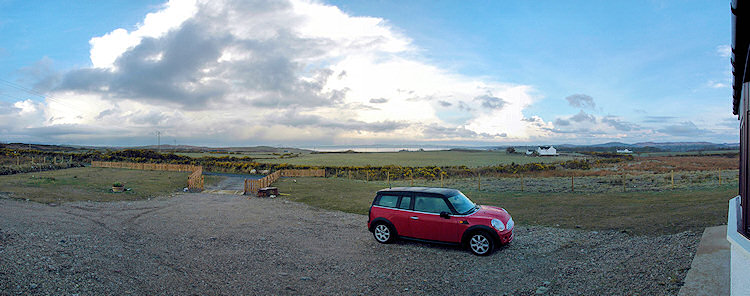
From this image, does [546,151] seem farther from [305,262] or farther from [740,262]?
[740,262]

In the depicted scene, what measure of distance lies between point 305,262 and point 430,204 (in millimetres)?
3562

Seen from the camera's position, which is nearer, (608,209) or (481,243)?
(481,243)

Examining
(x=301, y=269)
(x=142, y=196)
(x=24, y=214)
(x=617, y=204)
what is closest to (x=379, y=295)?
(x=301, y=269)

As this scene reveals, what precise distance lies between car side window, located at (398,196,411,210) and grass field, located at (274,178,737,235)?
18.8 ft

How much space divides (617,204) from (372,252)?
42.7ft

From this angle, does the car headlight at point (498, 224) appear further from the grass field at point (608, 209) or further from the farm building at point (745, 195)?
the grass field at point (608, 209)

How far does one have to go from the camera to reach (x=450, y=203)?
9.71m

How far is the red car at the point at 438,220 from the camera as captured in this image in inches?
361

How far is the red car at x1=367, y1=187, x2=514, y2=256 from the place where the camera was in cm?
917

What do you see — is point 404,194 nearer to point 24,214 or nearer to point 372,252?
point 372,252

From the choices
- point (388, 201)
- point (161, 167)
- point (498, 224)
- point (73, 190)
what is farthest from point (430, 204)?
point (161, 167)

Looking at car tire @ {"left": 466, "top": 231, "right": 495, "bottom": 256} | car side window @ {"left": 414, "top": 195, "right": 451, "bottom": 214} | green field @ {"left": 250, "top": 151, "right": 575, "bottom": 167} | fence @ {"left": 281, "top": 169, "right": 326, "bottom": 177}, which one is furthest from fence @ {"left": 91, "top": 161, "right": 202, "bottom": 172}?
car tire @ {"left": 466, "top": 231, "right": 495, "bottom": 256}

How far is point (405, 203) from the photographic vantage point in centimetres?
1031

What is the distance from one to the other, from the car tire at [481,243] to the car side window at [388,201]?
7.54ft
